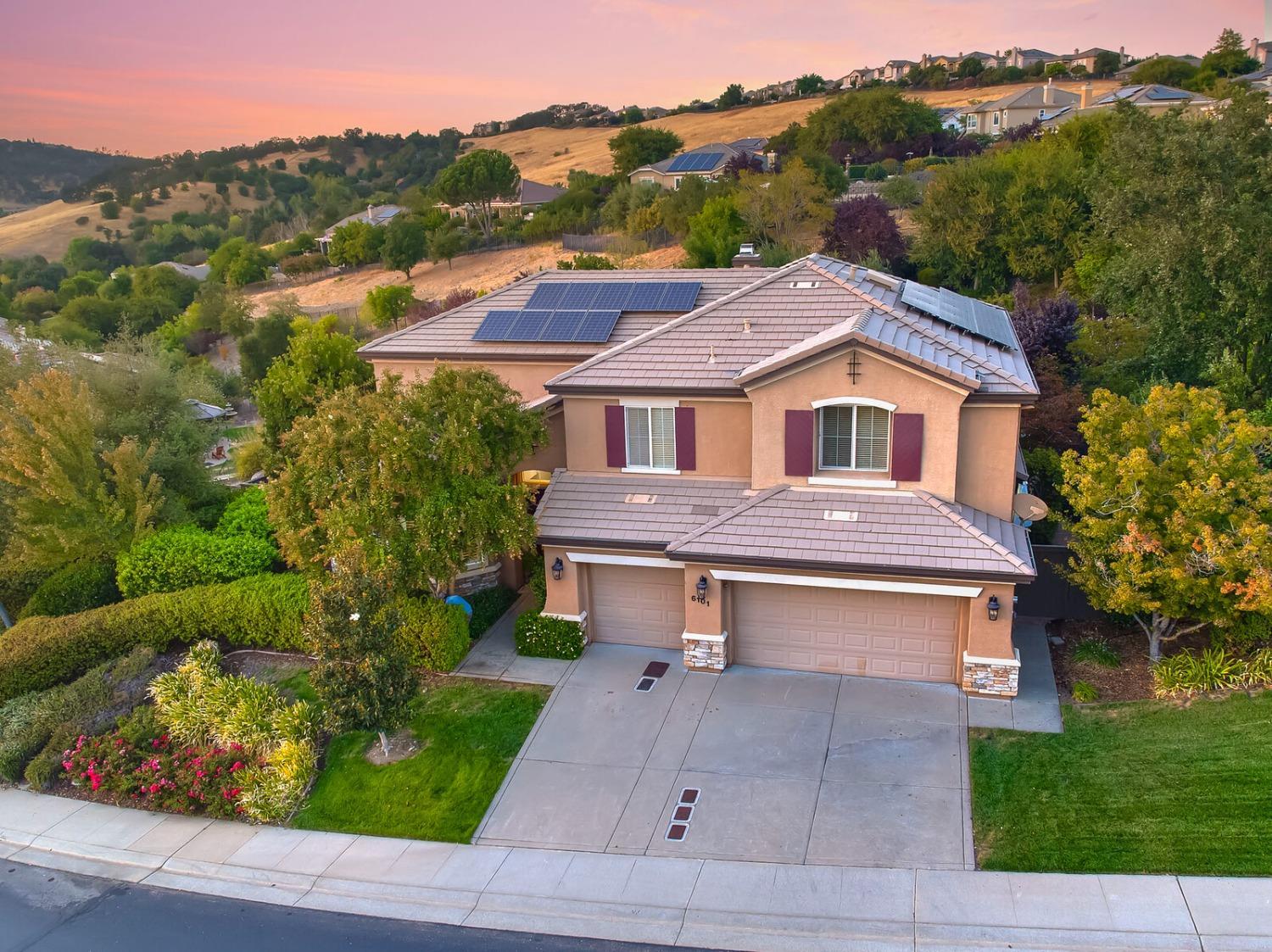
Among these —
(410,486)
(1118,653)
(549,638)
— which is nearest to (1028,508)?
(1118,653)

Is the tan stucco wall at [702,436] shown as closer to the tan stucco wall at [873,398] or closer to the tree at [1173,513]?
the tan stucco wall at [873,398]

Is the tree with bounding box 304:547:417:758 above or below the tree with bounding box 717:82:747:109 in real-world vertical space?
below

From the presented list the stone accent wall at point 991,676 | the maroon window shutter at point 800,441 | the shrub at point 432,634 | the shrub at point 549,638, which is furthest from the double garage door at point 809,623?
the shrub at point 432,634

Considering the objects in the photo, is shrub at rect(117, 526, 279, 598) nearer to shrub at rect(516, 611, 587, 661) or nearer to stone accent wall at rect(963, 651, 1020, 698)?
shrub at rect(516, 611, 587, 661)

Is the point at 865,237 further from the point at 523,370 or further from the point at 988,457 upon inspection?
the point at 988,457

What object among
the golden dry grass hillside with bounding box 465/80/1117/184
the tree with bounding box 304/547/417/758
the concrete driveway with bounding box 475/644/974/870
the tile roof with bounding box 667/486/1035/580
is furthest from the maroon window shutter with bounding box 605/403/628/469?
the golden dry grass hillside with bounding box 465/80/1117/184

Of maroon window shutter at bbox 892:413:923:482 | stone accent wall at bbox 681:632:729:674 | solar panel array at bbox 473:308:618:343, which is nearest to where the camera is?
maroon window shutter at bbox 892:413:923:482
